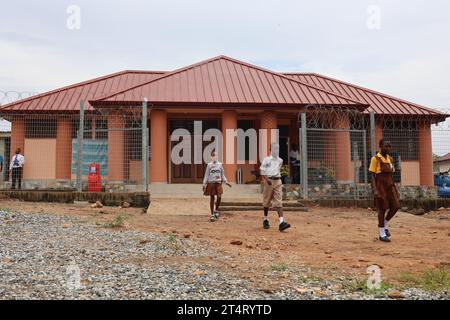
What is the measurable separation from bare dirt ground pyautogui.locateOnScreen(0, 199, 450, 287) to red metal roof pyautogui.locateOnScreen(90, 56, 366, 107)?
12.8 ft

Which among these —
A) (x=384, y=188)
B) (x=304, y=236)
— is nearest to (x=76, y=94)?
(x=304, y=236)

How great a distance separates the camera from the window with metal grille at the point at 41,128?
15547 millimetres

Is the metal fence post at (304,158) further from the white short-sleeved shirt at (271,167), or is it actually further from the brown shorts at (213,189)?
the white short-sleeved shirt at (271,167)

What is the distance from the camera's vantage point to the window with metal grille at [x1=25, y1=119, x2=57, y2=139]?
15.5 m

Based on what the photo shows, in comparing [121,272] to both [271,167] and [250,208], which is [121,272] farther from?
[250,208]

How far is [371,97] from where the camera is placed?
697 inches

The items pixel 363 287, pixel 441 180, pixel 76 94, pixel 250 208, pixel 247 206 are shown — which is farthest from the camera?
pixel 76 94

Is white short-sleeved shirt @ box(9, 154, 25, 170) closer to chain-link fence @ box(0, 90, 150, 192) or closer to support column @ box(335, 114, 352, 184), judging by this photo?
chain-link fence @ box(0, 90, 150, 192)

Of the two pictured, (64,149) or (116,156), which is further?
(64,149)

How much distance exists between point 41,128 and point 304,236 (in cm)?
1203

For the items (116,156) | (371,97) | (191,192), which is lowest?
(191,192)

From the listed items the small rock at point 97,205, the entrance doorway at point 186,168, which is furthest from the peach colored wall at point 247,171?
the small rock at point 97,205
